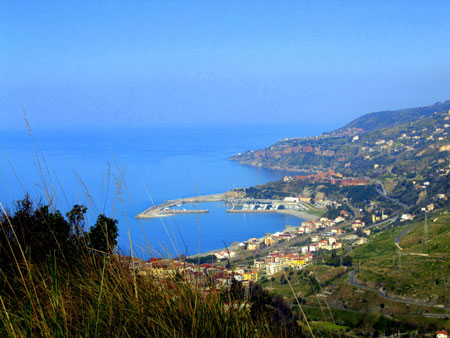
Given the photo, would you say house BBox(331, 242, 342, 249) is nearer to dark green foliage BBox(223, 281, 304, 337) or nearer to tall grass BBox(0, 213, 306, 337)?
dark green foliage BBox(223, 281, 304, 337)

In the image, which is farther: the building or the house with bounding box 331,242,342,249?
the building

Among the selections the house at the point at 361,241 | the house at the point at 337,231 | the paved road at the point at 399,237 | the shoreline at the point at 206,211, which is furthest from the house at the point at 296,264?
the shoreline at the point at 206,211

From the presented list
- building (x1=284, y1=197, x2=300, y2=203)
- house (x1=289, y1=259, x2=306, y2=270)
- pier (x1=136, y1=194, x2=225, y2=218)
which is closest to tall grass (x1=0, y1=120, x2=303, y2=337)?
house (x1=289, y1=259, x2=306, y2=270)

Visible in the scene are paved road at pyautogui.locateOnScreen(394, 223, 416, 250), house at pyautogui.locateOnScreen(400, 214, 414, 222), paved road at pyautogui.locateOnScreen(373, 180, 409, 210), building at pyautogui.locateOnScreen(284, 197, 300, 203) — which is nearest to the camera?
paved road at pyautogui.locateOnScreen(394, 223, 416, 250)

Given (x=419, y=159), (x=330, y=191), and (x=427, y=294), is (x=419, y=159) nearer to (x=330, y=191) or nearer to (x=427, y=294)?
(x=330, y=191)

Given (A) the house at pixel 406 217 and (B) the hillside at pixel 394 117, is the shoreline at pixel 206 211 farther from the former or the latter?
(B) the hillside at pixel 394 117

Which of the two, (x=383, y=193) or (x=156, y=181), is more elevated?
(x=156, y=181)

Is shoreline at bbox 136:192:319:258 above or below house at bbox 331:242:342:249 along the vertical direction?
above

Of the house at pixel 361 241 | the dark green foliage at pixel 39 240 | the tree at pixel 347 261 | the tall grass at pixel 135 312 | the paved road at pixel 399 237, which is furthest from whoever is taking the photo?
→ the house at pixel 361 241

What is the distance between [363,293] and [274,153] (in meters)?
45.9

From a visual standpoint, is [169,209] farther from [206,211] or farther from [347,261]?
[347,261]

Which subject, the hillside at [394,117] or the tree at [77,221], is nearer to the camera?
the tree at [77,221]

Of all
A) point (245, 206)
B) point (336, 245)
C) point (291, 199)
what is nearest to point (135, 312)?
point (336, 245)

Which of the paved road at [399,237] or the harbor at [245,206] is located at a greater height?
the harbor at [245,206]
